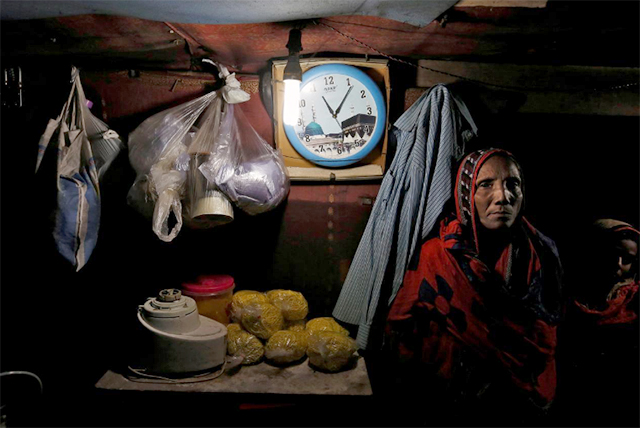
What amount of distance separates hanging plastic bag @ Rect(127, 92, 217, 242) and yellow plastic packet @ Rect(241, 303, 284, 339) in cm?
74

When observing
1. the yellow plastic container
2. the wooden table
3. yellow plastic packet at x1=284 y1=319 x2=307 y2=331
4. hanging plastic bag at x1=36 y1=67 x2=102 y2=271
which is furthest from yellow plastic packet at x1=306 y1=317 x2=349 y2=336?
hanging plastic bag at x1=36 y1=67 x2=102 y2=271

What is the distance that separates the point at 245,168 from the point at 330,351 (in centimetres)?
134

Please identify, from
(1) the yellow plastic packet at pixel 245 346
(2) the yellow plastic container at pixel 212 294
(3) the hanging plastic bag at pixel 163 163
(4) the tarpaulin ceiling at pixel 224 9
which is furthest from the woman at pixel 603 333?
(3) the hanging plastic bag at pixel 163 163

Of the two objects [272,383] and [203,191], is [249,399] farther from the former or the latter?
[203,191]

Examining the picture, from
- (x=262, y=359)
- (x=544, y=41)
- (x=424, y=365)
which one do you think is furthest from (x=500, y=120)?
(x=262, y=359)

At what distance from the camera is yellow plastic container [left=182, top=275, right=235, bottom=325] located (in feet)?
8.91

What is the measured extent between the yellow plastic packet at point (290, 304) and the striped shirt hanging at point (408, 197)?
35cm

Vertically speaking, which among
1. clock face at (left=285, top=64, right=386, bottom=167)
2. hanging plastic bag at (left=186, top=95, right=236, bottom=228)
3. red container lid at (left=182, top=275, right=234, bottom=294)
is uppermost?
clock face at (left=285, top=64, right=386, bottom=167)

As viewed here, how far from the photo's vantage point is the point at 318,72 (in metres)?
2.80

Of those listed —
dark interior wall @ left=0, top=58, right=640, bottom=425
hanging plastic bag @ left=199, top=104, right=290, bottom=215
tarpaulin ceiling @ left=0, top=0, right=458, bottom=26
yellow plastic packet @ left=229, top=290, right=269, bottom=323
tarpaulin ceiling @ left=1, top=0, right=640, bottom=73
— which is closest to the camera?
tarpaulin ceiling @ left=0, top=0, right=458, bottom=26

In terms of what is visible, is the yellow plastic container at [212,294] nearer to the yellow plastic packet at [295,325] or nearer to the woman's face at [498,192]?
the yellow plastic packet at [295,325]

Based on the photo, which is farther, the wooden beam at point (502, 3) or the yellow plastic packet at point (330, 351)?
the yellow plastic packet at point (330, 351)

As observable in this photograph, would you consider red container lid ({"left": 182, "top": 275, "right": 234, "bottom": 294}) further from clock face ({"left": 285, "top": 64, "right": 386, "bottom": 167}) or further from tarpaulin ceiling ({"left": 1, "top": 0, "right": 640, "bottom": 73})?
tarpaulin ceiling ({"left": 1, "top": 0, "right": 640, "bottom": 73})

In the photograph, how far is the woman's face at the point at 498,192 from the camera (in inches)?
105
